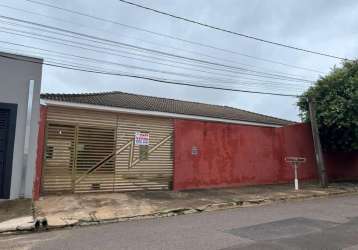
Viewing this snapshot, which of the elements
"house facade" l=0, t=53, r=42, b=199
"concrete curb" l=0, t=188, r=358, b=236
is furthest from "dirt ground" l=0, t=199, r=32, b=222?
"concrete curb" l=0, t=188, r=358, b=236

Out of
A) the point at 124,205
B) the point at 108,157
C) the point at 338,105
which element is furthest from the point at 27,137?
the point at 338,105

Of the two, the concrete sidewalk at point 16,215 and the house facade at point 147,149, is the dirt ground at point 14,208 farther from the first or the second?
the house facade at point 147,149

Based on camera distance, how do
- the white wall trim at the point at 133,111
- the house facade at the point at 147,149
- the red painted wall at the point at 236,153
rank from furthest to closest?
1. the red painted wall at the point at 236,153
2. the house facade at the point at 147,149
3. the white wall trim at the point at 133,111

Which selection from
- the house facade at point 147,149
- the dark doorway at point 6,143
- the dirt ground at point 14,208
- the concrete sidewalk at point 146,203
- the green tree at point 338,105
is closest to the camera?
the dirt ground at point 14,208

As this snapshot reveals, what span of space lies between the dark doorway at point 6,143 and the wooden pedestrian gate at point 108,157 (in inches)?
48.5

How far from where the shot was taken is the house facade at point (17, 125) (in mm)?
11211

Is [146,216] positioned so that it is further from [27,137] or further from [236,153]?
[236,153]

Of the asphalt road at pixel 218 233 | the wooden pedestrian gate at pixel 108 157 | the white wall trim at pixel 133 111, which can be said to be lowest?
the asphalt road at pixel 218 233

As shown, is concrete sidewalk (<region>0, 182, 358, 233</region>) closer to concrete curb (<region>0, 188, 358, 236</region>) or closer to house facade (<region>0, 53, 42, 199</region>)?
concrete curb (<region>0, 188, 358, 236</region>)

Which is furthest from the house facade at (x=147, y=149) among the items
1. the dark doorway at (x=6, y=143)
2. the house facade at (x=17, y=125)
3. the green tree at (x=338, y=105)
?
the green tree at (x=338, y=105)

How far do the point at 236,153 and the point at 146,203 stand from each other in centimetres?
649

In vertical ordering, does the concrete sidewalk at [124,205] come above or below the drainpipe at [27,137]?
below

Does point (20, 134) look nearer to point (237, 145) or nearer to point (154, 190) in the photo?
point (154, 190)

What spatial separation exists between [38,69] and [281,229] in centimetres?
895
